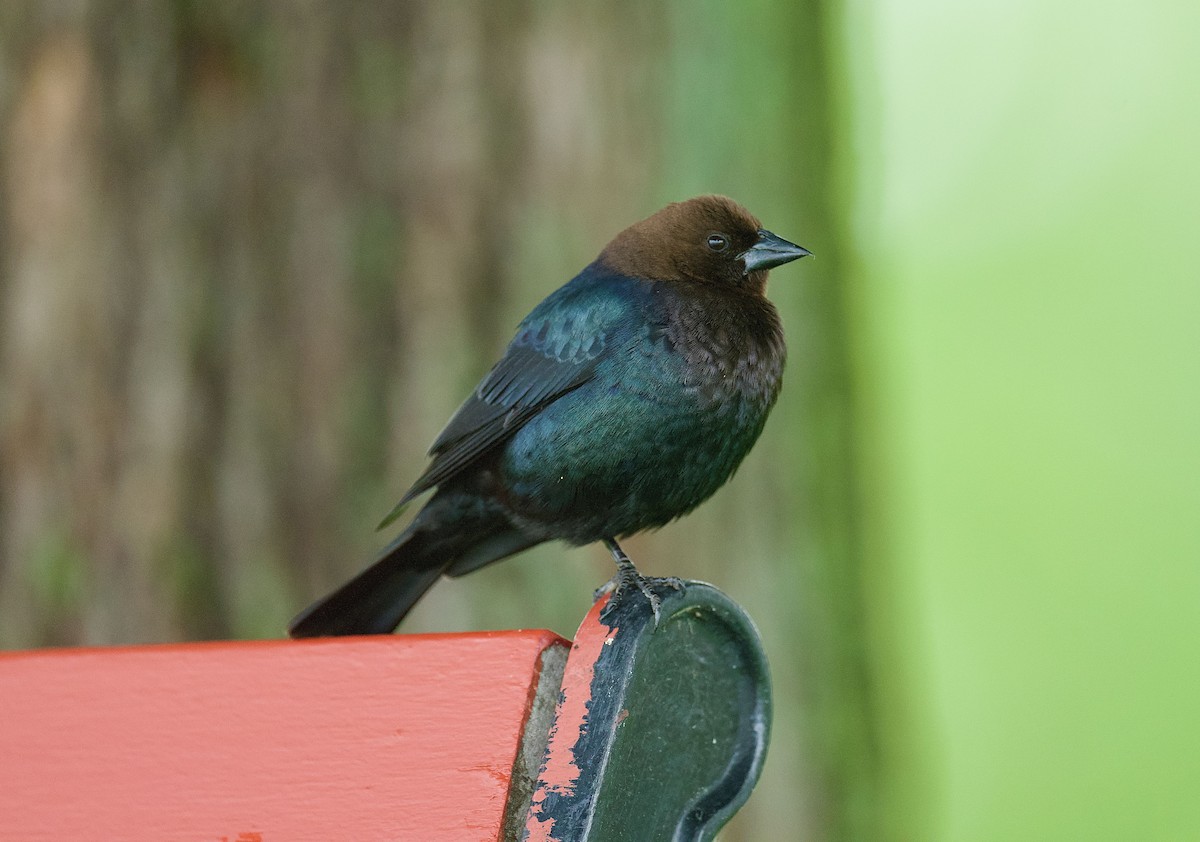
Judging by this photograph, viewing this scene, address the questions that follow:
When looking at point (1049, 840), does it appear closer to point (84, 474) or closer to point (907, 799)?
point (907, 799)

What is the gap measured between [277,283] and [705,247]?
105cm

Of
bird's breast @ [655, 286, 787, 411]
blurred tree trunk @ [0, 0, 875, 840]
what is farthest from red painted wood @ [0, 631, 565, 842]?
blurred tree trunk @ [0, 0, 875, 840]

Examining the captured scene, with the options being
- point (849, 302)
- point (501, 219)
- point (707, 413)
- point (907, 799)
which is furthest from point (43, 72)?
point (907, 799)

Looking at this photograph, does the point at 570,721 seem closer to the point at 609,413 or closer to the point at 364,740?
the point at 364,740

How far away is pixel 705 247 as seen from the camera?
2.79 metres

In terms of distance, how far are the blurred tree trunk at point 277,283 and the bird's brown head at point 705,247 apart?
48cm

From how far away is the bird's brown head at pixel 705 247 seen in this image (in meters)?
2.75

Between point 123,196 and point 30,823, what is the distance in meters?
2.02

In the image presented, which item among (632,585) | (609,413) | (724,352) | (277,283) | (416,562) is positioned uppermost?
(277,283)

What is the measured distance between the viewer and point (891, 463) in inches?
159

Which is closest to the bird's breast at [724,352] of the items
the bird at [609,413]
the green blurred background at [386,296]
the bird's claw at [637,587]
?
the bird at [609,413]

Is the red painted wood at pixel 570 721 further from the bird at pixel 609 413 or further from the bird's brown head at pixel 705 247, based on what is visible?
the bird's brown head at pixel 705 247

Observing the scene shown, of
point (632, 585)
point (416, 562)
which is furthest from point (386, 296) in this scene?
point (632, 585)

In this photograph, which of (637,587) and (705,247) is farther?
(705,247)
